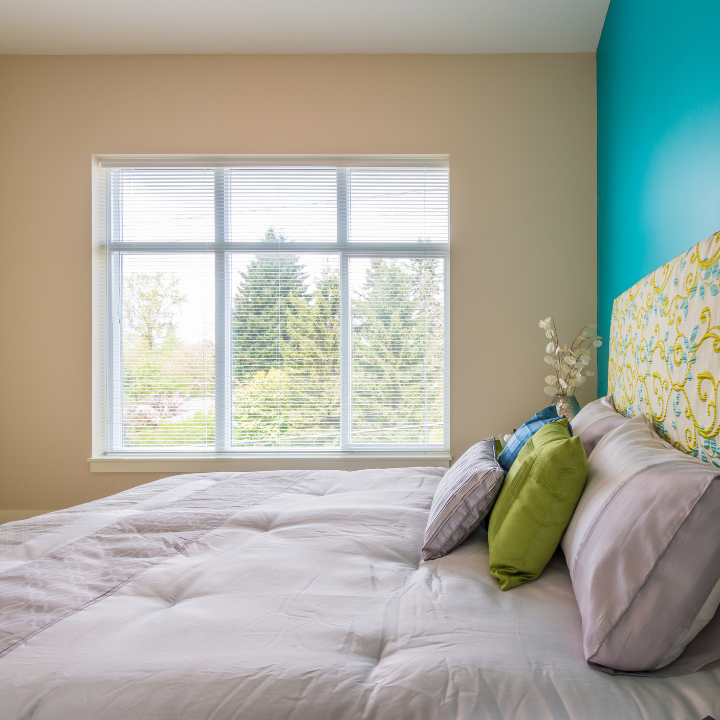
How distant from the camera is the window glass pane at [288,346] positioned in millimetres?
3182

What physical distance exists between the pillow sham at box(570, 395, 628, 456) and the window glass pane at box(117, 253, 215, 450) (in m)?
2.26

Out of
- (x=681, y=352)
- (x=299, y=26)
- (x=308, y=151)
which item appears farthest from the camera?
(x=308, y=151)

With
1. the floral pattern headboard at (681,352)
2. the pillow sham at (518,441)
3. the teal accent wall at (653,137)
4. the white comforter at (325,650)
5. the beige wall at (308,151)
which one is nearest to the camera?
the white comforter at (325,650)

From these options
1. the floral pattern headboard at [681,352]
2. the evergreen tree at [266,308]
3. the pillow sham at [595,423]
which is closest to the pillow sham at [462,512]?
the pillow sham at [595,423]

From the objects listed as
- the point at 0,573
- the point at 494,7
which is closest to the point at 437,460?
the point at 0,573

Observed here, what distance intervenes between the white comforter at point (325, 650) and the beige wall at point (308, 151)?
206cm

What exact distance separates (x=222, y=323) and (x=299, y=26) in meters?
1.78

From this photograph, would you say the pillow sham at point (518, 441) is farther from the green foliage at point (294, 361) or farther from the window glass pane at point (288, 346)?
the window glass pane at point (288, 346)

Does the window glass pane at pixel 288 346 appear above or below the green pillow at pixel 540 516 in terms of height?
above

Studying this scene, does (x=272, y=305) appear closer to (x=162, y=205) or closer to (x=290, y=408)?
(x=290, y=408)

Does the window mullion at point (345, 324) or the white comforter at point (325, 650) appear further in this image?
the window mullion at point (345, 324)

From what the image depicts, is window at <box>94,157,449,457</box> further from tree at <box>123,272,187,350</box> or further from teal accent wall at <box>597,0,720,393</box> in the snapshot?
teal accent wall at <box>597,0,720,393</box>

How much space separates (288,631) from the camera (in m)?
0.89

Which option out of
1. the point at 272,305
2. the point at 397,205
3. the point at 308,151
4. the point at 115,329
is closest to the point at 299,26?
the point at 308,151
